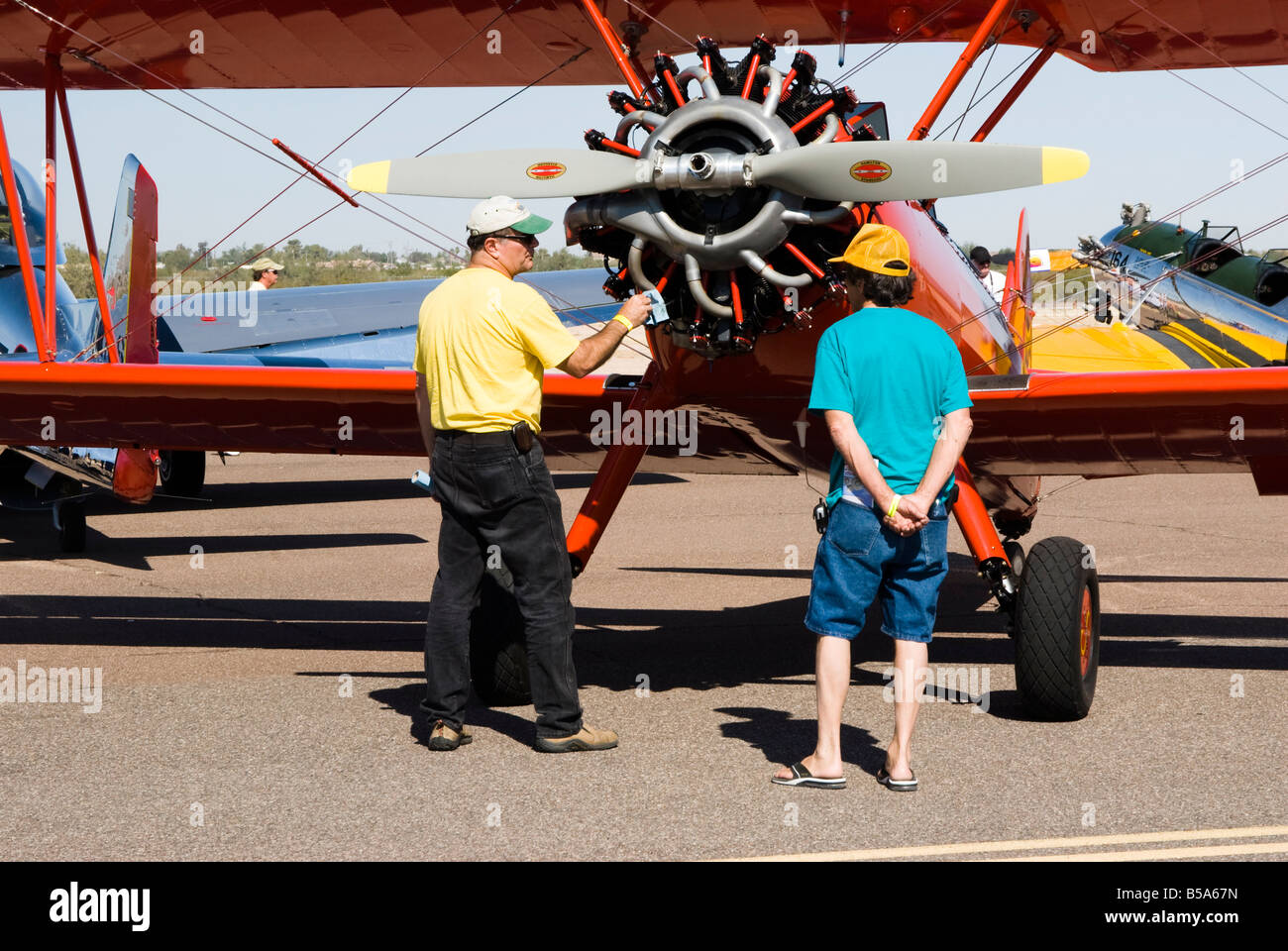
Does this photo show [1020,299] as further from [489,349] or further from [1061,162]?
[489,349]

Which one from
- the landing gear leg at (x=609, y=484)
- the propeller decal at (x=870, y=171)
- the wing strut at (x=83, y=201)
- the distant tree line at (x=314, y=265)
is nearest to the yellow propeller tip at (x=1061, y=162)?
the propeller decal at (x=870, y=171)

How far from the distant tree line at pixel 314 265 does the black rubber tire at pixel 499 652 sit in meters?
27.8

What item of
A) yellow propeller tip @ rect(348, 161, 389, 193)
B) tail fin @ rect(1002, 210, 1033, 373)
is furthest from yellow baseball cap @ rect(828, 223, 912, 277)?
tail fin @ rect(1002, 210, 1033, 373)

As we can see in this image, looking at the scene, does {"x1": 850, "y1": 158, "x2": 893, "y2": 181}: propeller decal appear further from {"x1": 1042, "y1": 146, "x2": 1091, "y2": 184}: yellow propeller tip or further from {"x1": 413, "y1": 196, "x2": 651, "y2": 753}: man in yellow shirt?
{"x1": 413, "y1": 196, "x2": 651, "y2": 753}: man in yellow shirt

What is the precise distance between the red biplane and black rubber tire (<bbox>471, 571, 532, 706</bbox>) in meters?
0.01

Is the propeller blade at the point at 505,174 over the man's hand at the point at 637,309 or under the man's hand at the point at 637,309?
over

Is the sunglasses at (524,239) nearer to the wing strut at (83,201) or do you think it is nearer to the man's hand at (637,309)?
the man's hand at (637,309)

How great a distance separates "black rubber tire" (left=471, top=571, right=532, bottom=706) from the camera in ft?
18.0

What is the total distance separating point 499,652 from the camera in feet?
18.0

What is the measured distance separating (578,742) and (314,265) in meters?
62.0

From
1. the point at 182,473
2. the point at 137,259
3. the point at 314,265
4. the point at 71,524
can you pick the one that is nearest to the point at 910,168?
the point at 137,259

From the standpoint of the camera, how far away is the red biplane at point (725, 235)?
4914 mm

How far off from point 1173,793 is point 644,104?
9.15 ft
